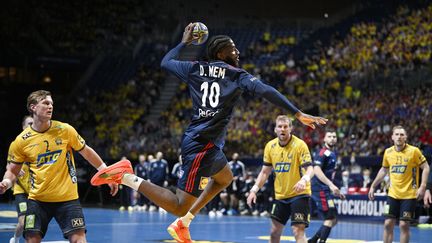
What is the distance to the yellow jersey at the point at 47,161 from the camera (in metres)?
8.71

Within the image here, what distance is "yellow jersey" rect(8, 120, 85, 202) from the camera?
28.6 ft

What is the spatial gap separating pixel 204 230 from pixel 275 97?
1235cm

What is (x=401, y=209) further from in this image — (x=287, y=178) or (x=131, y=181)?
(x=131, y=181)

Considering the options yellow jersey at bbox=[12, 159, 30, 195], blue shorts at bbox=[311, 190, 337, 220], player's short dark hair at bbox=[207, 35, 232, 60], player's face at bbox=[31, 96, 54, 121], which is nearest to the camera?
player's short dark hair at bbox=[207, 35, 232, 60]

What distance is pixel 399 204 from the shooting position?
13445 millimetres

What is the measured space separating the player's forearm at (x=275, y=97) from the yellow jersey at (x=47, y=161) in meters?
2.62

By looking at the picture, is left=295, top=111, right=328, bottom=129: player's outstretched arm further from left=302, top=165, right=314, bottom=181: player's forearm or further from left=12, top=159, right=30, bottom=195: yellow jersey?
left=12, top=159, right=30, bottom=195: yellow jersey

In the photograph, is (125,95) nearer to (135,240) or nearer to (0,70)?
(0,70)

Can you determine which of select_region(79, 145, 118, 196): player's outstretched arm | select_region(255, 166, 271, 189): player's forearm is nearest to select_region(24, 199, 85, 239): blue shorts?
select_region(79, 145, 118, 196): player's outstretched arm

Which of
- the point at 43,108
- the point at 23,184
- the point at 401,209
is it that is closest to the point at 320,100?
the point at 401,209

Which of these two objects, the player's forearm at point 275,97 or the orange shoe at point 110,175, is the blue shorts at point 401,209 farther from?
the player's forearm at point 275,97

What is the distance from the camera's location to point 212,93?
26.3 feet

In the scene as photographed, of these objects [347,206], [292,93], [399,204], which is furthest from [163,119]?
[399,204]

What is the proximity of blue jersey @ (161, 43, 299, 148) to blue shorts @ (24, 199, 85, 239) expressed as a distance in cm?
165
